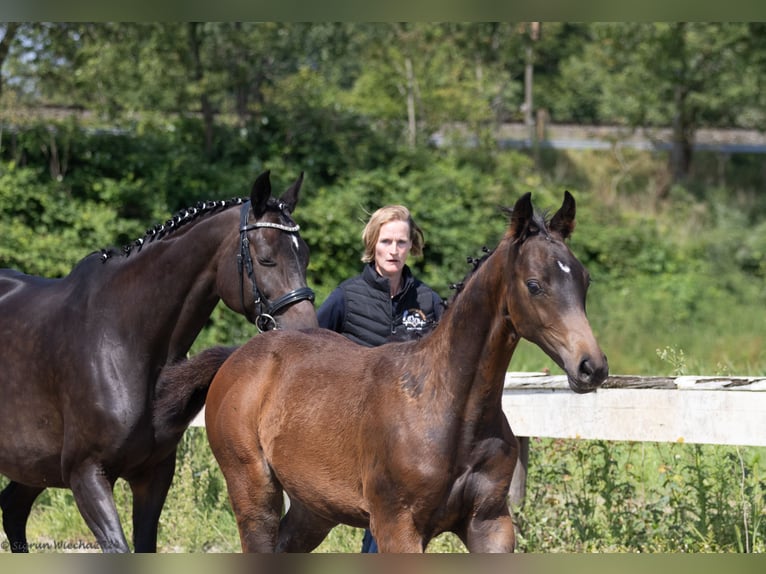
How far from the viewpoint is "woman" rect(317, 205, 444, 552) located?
5.18 m

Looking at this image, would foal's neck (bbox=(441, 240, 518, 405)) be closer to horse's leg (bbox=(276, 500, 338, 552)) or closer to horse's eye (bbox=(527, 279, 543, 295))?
horse's eye (bbox=(527, 279, 543, 295))

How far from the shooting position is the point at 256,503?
4625 mm

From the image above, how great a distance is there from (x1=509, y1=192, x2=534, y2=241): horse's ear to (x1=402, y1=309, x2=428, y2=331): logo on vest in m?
1.56

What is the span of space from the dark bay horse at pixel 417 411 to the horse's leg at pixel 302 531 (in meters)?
0.15

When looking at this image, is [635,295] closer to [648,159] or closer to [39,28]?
[648,159]

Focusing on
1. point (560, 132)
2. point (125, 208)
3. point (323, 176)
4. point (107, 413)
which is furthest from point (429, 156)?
point (107, 413)

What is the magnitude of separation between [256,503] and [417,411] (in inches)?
42.8

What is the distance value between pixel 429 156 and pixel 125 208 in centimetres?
574

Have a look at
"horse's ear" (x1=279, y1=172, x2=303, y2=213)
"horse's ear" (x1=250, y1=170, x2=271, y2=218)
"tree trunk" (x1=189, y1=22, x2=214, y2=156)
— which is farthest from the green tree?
"horse's ear" (x1=250, y1=170, x2=271, y2=218)

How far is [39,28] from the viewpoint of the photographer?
16281mm

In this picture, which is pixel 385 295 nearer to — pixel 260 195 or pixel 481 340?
pixel 260 195

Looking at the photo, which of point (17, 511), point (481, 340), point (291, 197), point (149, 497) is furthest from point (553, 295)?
point (17, 511)

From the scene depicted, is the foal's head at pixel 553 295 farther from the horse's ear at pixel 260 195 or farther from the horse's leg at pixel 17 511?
the horse's leg at pixel 17 511

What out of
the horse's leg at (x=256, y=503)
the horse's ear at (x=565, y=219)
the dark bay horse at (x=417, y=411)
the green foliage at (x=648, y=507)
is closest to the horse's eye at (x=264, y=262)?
the dark bay horse at (x=417, y=411)
